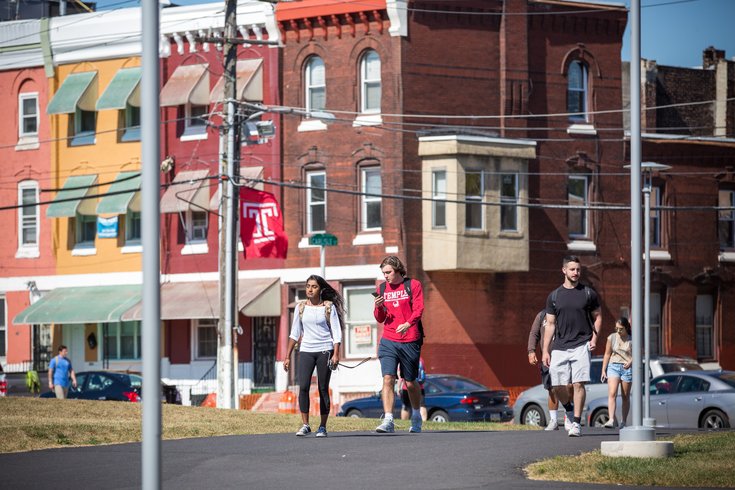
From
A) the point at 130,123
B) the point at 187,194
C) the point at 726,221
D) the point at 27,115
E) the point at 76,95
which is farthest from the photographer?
the point at 27,115

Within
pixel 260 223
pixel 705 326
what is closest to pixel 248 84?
pixel 260 223

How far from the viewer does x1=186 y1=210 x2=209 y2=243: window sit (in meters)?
43.8

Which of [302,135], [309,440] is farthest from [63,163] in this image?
[309,440]

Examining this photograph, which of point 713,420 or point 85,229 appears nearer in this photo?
point 713,420

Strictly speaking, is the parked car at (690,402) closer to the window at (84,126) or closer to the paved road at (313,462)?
the paved road at (313,462)

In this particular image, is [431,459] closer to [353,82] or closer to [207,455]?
[207,455]

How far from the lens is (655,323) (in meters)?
44.8

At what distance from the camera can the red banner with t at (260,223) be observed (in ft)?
125

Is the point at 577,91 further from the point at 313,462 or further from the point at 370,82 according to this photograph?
the point at 313,462

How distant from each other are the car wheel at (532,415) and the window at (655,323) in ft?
51.6

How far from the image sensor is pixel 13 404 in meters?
23.5

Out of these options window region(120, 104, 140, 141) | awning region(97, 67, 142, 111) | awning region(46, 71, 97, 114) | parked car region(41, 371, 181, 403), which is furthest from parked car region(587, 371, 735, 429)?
awning region(46, 71, 97, 114)

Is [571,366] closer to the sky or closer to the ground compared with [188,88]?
closer to the ground

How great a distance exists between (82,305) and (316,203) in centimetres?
841
